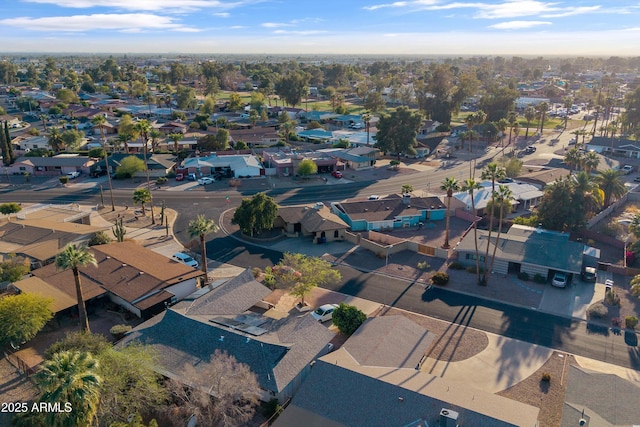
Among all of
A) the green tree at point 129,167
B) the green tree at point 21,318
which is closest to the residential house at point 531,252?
the green tree at point 21,318

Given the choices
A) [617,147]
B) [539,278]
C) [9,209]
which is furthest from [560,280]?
[617,147]

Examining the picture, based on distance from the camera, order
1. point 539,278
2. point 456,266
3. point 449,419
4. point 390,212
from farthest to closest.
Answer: point 390,212 → point 456,266 → point 539,278 → point 449,419

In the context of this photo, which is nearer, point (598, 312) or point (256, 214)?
point (598, 312)

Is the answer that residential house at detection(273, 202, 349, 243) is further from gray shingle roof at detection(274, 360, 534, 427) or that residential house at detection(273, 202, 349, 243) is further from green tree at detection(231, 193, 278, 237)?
gray shingle roof at detection(274, 360, 534, 427)

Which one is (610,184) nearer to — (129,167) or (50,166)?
(129,167)

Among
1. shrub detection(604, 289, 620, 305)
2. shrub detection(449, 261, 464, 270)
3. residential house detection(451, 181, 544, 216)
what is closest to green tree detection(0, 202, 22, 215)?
shrub detection(449, 261, 464, 270)

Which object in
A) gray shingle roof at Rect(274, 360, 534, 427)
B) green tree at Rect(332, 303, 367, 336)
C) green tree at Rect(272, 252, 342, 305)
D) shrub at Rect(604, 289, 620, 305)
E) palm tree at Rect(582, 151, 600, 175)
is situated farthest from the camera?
palm tree at Rect(582, 151, 600, 175)

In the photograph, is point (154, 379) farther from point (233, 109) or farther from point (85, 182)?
point (233, 109)
